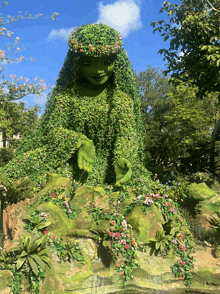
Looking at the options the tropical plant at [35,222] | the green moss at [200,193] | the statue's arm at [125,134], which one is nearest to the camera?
the tropical plant at [35,222]

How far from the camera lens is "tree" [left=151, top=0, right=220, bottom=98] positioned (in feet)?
22.8

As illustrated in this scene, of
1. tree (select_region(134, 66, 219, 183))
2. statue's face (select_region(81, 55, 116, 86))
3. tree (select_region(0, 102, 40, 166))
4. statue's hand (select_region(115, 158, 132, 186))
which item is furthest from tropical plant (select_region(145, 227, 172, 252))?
tree (select_region(0, 102, 40, 166))

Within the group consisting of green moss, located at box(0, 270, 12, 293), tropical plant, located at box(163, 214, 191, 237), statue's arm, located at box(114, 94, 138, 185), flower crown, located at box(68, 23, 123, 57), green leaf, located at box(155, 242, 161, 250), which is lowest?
green moss, located at box(0, 270, 12, 293)

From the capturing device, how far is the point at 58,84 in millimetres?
6258

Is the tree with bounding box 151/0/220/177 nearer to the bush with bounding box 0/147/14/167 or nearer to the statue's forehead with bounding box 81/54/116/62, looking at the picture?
the statue's forehead with bounding box 81/54/116/62

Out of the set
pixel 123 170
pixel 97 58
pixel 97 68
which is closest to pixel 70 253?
pixel 123 170

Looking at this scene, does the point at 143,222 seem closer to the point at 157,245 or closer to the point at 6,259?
the point at 157,245

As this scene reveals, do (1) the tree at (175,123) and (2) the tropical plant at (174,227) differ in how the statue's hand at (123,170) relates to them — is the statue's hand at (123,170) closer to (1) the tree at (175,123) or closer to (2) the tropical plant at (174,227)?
(2) the tropical plant at (174,227)

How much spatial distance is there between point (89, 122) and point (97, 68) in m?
1.20

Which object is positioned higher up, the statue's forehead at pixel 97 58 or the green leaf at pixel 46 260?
the statue's forehead at pixel 97 58

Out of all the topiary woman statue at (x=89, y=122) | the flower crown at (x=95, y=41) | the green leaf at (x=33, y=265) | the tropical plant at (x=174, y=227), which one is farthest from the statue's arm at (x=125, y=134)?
the green leaf at (x=33, y=265)

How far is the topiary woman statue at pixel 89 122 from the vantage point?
5531 mm

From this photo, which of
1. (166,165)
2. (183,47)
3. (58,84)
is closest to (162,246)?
(58,84)

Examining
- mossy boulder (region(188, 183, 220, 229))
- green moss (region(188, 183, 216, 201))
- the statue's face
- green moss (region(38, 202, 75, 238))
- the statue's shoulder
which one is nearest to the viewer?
green moss (region(38, 202, 75, 238))
